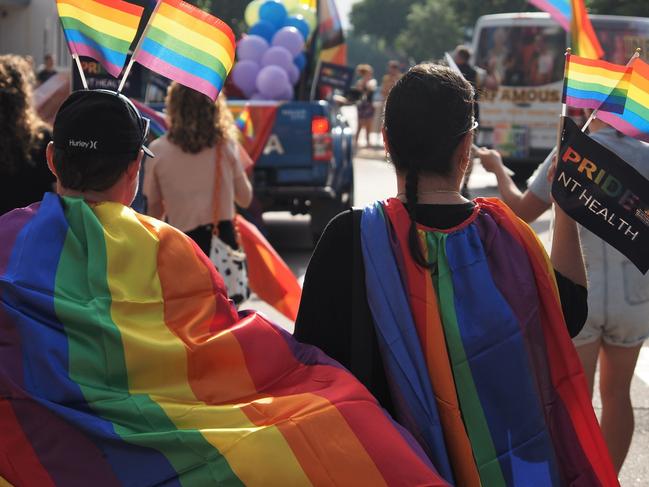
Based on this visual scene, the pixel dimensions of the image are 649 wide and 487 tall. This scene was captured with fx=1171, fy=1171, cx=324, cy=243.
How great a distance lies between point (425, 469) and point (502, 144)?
16534mm

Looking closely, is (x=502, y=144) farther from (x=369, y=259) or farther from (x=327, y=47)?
(x=369, y=259)

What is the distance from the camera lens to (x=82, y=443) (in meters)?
2.47

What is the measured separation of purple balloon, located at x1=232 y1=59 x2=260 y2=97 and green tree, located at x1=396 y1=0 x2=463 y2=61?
92.0 m

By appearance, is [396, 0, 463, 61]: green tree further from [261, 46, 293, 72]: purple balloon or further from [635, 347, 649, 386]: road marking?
[635, 347, 649, 386]: road marking

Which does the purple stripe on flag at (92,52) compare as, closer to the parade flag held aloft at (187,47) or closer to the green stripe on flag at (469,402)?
the parade flag held aloft at (187,47)

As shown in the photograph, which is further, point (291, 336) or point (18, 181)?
point (18, 181)

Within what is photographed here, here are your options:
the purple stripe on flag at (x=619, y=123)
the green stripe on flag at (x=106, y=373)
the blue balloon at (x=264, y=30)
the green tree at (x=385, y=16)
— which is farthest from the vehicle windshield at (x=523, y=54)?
the green tree at (x=385, y=16)

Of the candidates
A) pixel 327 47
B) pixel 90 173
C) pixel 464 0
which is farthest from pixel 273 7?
pixel 464 0

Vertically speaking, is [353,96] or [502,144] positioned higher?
[353,96]

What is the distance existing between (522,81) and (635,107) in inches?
617

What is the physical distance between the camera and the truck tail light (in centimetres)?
1081

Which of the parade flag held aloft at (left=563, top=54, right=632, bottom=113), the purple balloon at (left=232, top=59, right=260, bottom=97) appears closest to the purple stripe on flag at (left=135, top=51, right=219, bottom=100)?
the parade flag held aloft at (left=563, top=54, right=632, bottom=113)

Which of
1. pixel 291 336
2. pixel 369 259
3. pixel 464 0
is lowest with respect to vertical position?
pixel 464 0

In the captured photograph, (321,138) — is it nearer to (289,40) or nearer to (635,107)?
(289,40)
